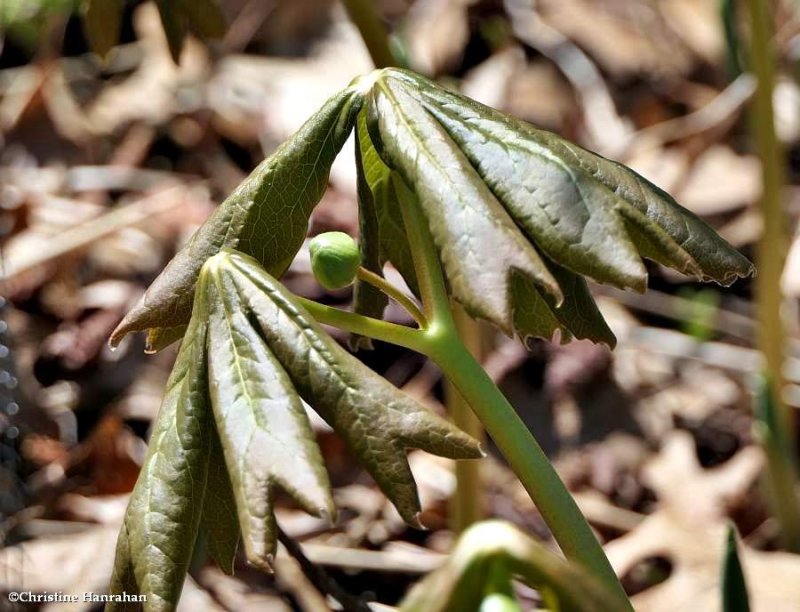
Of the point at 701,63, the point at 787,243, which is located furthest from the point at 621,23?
the point at 787,243

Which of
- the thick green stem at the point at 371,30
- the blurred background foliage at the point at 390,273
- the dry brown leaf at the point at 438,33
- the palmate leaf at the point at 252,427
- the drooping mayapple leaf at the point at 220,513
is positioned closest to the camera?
the palmate leaf at the point at 252,427

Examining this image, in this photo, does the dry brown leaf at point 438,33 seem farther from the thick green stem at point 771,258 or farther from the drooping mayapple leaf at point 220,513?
the drooping mayapple leaf at point 220,513

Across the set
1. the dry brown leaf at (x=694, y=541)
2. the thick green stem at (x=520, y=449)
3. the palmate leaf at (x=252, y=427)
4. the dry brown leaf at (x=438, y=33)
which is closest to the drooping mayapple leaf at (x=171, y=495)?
the palmate leaf at (x=252, y=427)

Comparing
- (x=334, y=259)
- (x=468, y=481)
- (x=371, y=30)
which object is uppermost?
Result: (x=371, y=30)

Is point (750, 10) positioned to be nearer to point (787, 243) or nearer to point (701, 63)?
point (787, 243)

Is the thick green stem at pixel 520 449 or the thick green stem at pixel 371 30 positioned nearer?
the thick green stem at pixel 520 449

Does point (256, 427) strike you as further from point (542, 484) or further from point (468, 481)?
point (468, 481)

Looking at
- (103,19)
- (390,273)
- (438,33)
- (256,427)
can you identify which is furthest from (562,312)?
(438,33)
